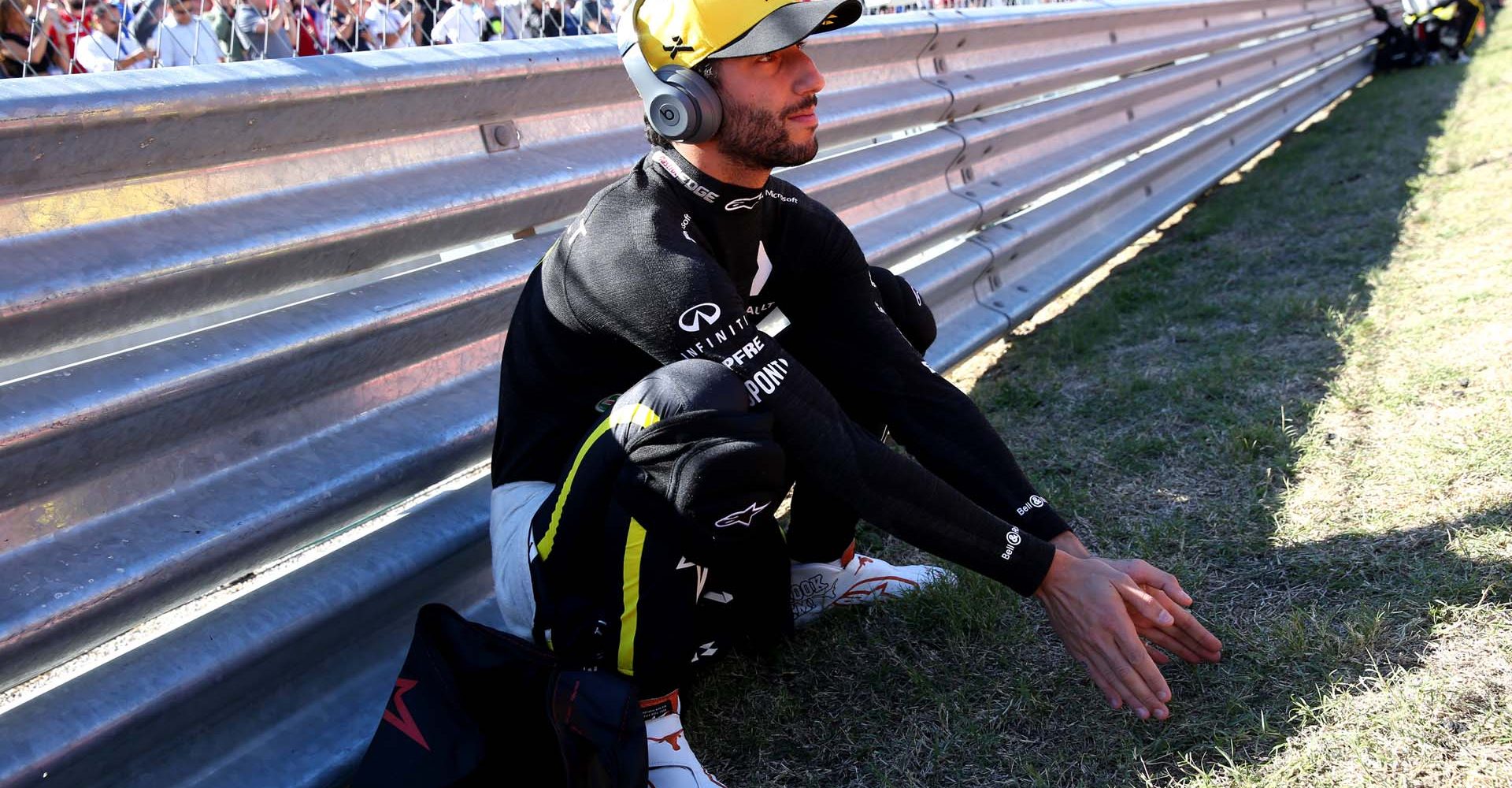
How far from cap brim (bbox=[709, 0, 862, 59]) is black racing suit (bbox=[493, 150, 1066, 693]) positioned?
0.26 metres

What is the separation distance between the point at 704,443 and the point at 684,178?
690 millimetres

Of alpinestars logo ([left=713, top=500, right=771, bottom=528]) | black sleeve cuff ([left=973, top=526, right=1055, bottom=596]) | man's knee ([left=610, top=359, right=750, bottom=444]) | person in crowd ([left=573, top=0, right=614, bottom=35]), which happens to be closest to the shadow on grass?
black sleeve cuff ([left=973, top=526, right=1055, bottom=596])

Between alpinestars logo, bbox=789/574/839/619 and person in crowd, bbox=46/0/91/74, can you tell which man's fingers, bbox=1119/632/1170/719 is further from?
person in crowd, bbox=46/0/91/74

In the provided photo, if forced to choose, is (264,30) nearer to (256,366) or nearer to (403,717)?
(256,366)

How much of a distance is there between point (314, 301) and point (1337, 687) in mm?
2044

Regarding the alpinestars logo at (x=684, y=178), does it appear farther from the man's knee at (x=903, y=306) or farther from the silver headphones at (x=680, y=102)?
the man's knee at (x=903, y=306)

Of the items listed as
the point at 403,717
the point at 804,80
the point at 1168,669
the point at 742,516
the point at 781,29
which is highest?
the point at 781,29

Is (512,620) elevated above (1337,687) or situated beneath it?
elevated above

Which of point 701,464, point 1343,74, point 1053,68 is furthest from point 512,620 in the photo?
point 1343,74

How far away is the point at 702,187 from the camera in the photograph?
8.04 ft

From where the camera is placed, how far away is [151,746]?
2.03 meters

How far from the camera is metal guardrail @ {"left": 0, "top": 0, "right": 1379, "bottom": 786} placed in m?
1.92

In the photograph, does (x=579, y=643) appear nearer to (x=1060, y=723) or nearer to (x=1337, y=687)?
(x=1060, y=723)

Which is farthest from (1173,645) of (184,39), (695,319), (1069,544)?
(184,39)
